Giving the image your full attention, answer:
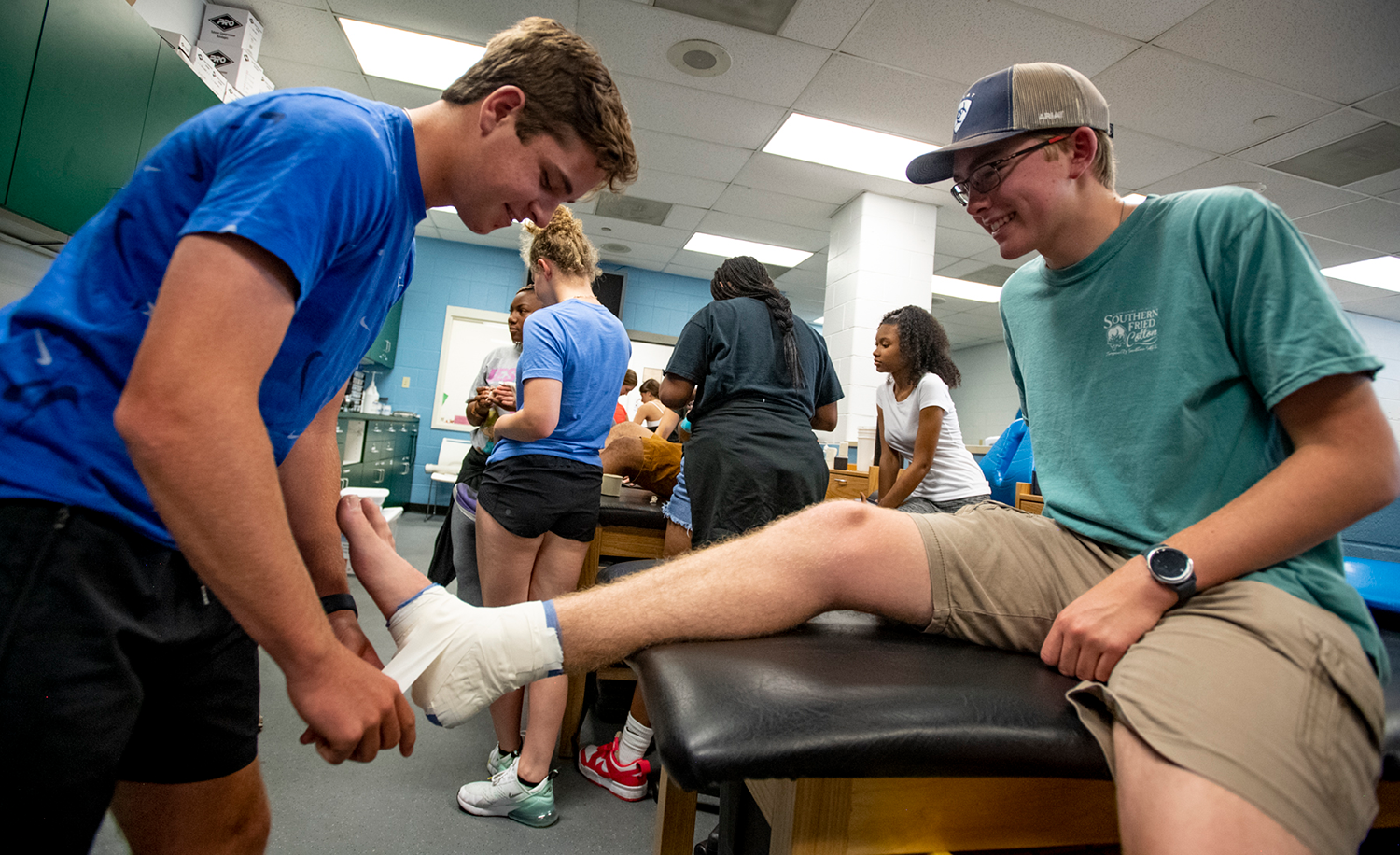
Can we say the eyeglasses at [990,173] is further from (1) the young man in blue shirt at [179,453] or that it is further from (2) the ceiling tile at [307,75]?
(2) the ceiling tile at [307,75]

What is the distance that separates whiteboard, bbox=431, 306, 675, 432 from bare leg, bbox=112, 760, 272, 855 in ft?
21.6

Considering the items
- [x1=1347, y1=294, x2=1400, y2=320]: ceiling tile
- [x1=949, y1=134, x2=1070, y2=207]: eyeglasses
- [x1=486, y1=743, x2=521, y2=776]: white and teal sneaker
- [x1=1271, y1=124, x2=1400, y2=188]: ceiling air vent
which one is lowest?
[x1=486, y1=743, x2=521, y2=776]: white and teal sneaker

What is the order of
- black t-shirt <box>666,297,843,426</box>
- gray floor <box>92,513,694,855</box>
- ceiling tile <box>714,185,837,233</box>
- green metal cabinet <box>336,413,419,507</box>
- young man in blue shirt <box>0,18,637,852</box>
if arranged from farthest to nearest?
ceiling tile <box>714,185,837,233</box>, green metal cabinet <box>336,413,419,507</box>, black t-shirt <box>666,297,843,426</box>, gray floor <box>92,513,694,855</box>, young man in blue shirt <box>0,18,637,852</box>

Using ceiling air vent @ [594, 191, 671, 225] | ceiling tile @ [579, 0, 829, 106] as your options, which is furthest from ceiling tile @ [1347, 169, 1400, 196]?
ceiling air vent @ [594, 191, 671, 225]

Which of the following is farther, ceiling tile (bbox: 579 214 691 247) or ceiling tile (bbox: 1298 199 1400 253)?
ceiling tile (bbox: 579 214 691 247)

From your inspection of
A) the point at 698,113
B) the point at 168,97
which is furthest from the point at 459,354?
the point at 168,97

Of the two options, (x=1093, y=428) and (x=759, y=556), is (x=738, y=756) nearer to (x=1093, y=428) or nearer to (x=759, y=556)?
(x=759, y=556)

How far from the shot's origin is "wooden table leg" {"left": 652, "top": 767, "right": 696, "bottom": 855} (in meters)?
1.17

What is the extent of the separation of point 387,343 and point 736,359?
599 centimetres

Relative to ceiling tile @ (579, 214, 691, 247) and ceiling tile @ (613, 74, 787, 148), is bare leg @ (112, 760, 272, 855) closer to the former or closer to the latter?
ceiling tile @ (613, 74, 787, 148)

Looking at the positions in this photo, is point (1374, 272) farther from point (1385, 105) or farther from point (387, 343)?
point (387, 343)

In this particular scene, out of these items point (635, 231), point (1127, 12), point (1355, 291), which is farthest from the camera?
point (635, 231)

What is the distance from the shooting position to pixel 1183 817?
60cm

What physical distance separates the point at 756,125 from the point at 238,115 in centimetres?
413
